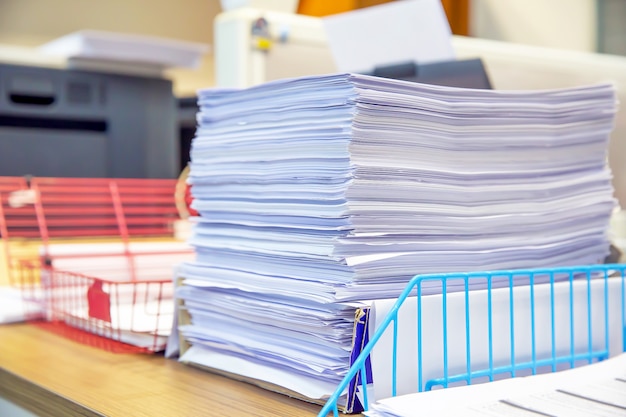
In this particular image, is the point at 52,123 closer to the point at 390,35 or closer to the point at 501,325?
the point at 390,35

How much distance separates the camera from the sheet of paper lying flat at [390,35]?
2.59 ft

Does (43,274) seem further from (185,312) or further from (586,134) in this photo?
(586,134)

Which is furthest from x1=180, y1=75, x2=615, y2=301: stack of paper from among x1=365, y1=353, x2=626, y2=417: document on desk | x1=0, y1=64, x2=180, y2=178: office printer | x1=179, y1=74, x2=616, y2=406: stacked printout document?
x1=0, y1=64, x2=180, y2=178: office printer

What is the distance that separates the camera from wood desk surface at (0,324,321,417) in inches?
22.5

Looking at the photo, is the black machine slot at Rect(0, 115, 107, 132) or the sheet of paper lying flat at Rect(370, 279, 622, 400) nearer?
the sheet of paper lying flat at Rect(370, 279, 622, 400)

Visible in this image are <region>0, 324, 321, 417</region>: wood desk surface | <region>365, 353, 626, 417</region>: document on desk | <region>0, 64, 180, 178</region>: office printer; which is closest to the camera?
<region>365, 353, 626, 417</region>: document on desk

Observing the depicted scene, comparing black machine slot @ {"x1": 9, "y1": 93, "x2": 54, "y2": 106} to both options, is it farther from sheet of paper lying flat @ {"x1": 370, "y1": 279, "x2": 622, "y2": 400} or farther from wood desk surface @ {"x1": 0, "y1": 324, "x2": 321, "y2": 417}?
sheet of paper lying flat @ {"x1": 370, "y1": 279, "x2": 622, "y2": 400}

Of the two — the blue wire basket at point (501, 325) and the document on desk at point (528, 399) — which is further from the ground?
the blue wire basket at point (501, 325)

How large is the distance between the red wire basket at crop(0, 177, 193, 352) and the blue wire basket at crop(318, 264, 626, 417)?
0.29m

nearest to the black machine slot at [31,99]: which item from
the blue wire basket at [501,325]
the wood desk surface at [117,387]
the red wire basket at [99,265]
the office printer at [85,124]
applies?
the office printer at [85,124]

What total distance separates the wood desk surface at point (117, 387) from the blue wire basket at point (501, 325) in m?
0.08

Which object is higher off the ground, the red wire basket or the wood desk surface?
the red wire basket

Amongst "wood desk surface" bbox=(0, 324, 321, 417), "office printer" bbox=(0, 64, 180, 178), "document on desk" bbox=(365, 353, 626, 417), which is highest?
"office printer" bbox=(0, 64, 180, 178)

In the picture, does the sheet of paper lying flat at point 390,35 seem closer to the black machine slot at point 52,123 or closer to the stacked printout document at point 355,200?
the stacked printout document at point 355,200
